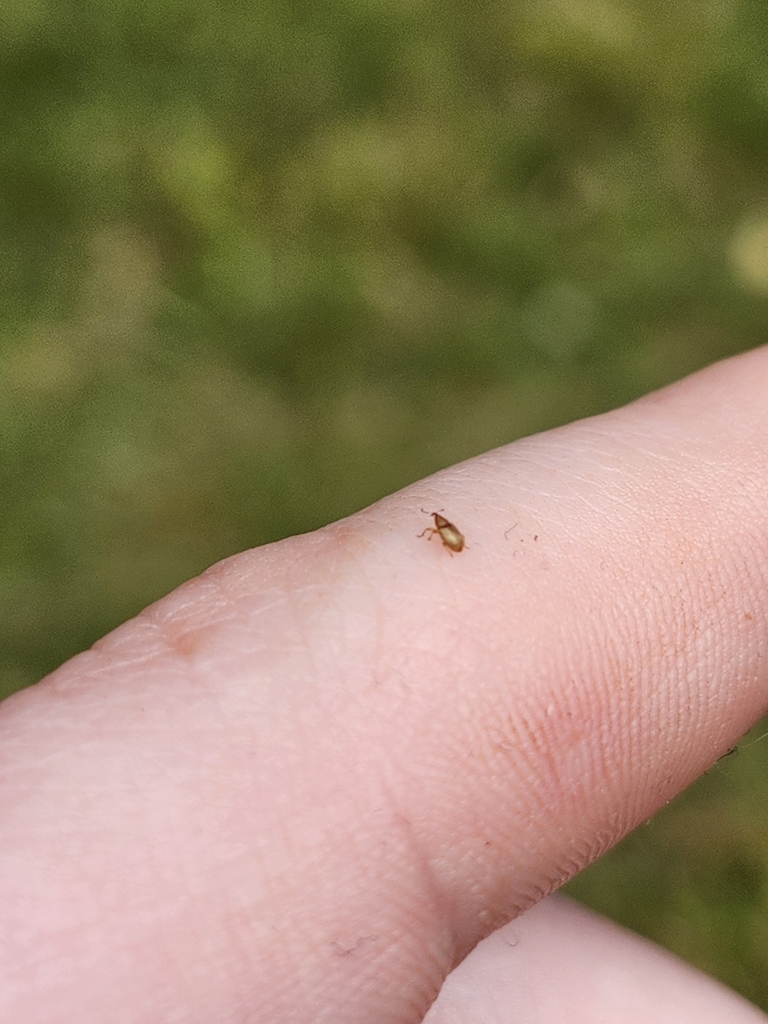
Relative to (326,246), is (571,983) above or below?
below

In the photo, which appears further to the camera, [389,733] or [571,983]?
[571,983]

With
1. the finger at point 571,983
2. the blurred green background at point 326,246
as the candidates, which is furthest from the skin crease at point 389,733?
the blurred green background at point 326,246

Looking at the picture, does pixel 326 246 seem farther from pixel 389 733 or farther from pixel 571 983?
pixel 571 983

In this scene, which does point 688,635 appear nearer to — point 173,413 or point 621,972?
point 621,972

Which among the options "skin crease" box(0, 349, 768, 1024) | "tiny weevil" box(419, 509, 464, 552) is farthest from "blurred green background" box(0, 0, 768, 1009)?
"tiny weevil" box(419, 509, 464, 552)

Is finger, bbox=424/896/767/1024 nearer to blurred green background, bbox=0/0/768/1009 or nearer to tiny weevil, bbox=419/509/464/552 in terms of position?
tiny weevil, bbox=419/509/464/552

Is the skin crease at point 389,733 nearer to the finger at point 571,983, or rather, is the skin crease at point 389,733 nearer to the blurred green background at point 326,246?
the finger at point 571,983

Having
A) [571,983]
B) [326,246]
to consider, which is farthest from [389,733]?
[326,246]
